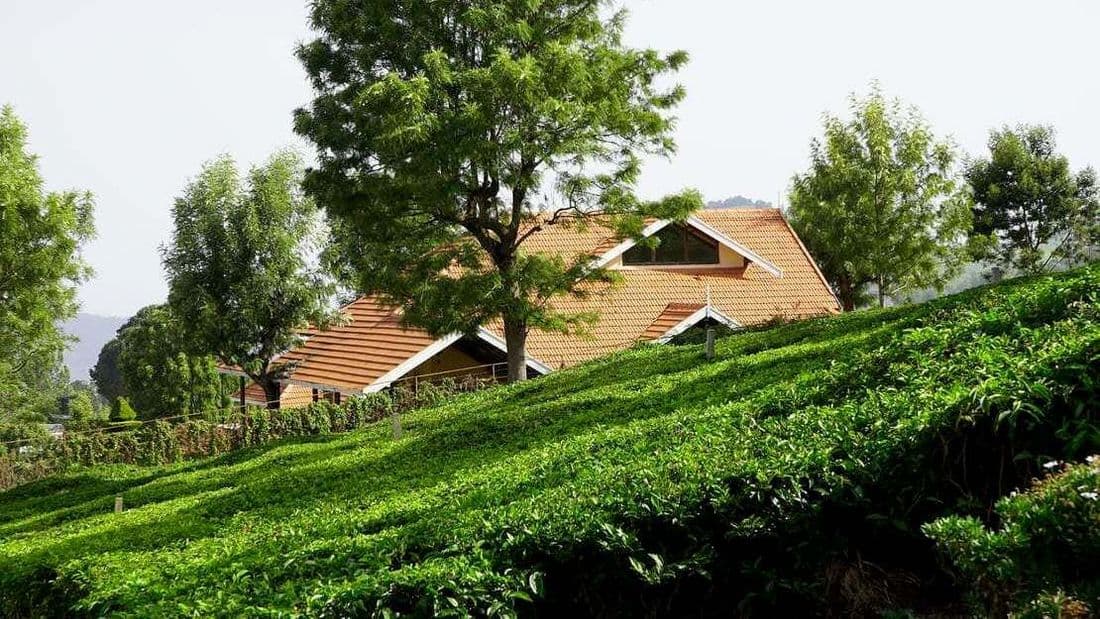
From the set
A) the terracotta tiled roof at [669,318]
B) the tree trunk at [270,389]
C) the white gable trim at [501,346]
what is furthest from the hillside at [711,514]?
the tree trunk at [270,389]

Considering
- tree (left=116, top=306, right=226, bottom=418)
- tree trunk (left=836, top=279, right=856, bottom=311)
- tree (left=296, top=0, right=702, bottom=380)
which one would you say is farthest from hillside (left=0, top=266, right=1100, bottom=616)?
tree (left=116, top=306, right=226, bottom=418)

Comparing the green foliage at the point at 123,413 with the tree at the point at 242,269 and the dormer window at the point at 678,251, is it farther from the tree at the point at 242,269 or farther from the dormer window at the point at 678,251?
the dormer window at the point at 678,251

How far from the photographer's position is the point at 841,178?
32.2 meters

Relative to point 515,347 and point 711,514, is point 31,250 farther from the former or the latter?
point 711,514

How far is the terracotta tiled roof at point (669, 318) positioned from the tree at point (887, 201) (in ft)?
27.2

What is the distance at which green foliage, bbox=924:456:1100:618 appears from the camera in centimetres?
356

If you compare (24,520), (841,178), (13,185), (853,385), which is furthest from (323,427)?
(841,178)

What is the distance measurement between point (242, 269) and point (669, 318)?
11731mm

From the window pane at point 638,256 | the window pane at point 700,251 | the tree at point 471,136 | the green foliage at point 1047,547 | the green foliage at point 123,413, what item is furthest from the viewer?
the green foliage at point 123,413

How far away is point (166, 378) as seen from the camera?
4884 cm

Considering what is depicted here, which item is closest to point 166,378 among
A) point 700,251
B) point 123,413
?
point 123,413

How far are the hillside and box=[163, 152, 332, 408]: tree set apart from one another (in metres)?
18.1

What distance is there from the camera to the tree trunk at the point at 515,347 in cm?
1994

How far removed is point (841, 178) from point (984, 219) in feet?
62.2
